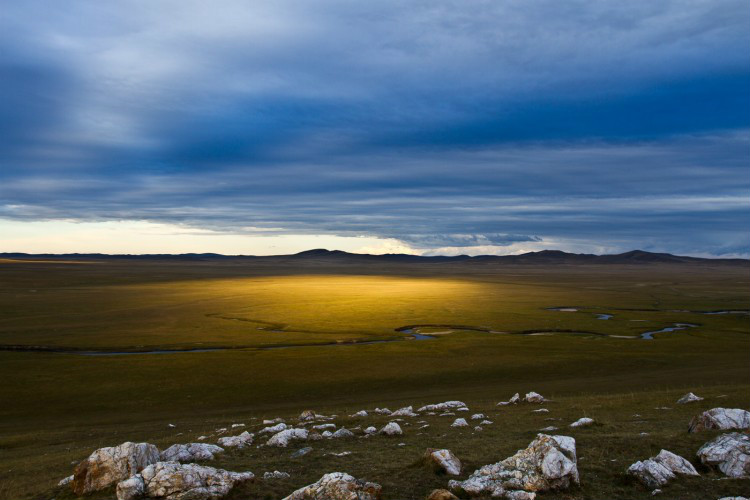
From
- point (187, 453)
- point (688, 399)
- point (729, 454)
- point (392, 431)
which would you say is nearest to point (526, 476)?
point (729, 454)

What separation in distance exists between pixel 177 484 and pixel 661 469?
1205 centimetres

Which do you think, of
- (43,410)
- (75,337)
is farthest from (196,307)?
(43,410)

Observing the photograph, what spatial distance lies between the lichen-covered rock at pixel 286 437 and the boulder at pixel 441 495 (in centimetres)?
801

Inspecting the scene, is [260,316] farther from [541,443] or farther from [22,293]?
[541,443]

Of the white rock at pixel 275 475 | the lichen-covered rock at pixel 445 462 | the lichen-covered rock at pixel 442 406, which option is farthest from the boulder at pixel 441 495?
the lichen-covered rock at pixel 442 406

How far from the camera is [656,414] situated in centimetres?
2205

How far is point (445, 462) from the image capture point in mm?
13648

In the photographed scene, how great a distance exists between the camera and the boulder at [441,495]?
37.6ft

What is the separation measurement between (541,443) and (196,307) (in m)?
106

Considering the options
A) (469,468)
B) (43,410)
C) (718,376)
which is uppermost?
(469,468)

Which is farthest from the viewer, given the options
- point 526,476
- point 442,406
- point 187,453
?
point 442,406

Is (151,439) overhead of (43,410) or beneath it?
overhead

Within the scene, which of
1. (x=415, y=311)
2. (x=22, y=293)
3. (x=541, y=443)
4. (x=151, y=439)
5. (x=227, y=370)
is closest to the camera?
(x=541, y=443)

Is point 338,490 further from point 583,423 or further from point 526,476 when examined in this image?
point 583,423
